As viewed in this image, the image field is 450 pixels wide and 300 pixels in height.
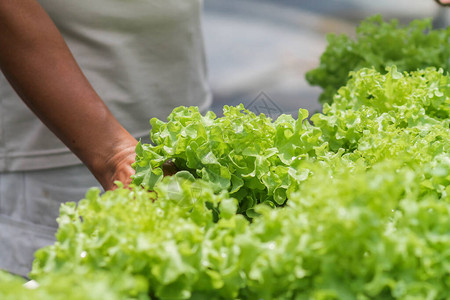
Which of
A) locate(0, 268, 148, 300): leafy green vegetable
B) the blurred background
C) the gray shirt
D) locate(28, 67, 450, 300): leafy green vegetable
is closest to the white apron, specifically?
the gray shirt

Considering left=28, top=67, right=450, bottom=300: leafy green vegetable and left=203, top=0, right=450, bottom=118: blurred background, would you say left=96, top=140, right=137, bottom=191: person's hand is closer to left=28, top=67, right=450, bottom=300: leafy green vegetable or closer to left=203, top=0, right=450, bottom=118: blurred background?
left=28, top=67, right=450, bottom=300: leafy green vegetable

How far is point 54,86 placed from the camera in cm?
136

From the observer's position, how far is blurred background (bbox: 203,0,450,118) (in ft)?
19.8

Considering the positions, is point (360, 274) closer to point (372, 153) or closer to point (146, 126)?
point (372, 153)

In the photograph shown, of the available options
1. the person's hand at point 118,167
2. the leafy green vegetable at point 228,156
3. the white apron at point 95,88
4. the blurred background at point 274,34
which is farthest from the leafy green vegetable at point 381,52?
the blurred background at point 274,34

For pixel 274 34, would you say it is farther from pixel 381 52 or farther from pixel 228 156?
pixel 228 156

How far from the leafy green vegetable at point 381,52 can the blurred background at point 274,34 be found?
3011 mm

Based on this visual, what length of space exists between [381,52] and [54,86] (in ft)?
4.11

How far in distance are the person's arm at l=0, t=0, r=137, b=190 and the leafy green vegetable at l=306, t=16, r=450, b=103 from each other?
3.31 ft

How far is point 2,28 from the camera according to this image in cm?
135

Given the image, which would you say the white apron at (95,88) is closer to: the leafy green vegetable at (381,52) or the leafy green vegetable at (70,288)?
the leafy green vegetable at (381,52)

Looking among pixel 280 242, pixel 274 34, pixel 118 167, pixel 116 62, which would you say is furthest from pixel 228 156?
pixel 274 34

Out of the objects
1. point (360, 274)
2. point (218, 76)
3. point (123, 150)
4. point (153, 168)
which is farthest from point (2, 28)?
point (218, 76)

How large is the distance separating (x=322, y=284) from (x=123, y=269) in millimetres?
294
